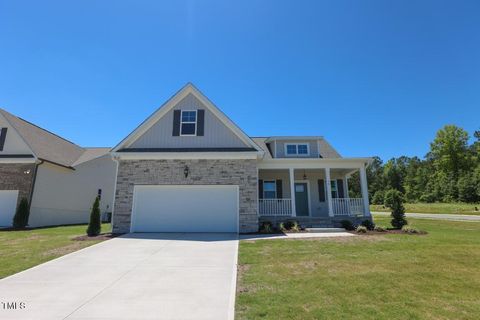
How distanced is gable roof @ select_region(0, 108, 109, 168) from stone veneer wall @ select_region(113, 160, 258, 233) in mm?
7394

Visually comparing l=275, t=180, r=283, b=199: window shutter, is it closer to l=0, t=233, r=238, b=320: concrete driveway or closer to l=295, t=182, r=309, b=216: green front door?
l=295, t=182, r=309, b=216: green front door

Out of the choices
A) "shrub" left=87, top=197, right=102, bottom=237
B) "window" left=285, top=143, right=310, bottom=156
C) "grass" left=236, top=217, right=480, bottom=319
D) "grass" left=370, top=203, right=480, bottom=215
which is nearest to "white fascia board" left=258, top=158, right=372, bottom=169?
"window" left=285, top=143, right=310, bottom=156

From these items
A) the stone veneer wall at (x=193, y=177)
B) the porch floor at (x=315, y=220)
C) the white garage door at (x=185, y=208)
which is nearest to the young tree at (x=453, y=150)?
the porch floor at (x=315, y=220)

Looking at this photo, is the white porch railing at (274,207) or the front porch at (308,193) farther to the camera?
the front porch at (308,193)

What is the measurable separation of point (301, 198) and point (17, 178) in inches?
660

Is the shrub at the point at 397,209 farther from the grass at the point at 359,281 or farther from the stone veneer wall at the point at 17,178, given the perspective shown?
the stone veneer wall at the point at 17,178

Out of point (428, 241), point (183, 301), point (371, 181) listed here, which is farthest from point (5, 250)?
point (371, 181)

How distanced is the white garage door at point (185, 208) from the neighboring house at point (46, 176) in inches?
313

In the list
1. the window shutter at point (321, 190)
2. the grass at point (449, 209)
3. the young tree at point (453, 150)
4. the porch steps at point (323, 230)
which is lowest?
the porch steps at point (323, 230)

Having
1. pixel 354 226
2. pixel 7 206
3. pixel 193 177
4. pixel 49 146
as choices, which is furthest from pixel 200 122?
pixel 49 146

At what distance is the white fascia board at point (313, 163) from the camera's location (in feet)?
46.4

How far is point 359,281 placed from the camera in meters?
5.27

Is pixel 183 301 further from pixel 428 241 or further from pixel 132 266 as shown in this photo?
pixel 428 241

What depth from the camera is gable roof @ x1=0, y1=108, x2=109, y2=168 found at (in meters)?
16.7
